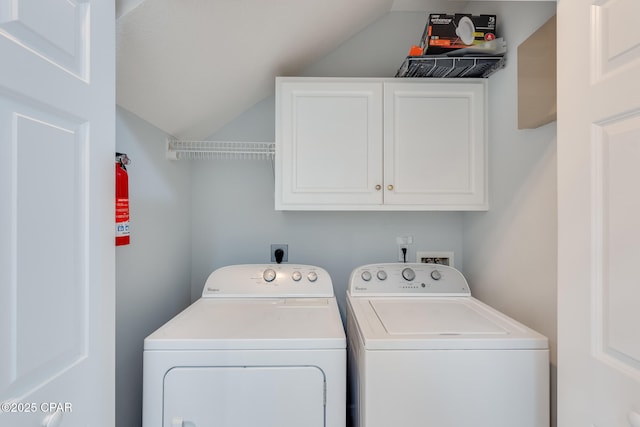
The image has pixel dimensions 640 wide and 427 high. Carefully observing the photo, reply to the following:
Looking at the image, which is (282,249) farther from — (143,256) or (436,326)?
(436,326)

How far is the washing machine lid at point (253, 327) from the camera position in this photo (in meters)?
1.17

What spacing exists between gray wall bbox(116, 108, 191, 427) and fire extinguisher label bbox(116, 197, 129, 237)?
11.4 inches

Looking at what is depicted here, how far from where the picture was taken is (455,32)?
1.48 meters

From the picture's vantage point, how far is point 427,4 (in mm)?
2043

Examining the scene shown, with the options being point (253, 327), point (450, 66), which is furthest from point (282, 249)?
point (450, 66)

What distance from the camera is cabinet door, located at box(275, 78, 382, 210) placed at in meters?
1.70

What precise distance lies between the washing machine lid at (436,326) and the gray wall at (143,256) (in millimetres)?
1003
